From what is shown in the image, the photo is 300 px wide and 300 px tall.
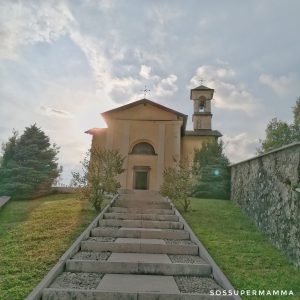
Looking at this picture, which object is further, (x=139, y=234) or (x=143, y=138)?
(x=143, y=138)

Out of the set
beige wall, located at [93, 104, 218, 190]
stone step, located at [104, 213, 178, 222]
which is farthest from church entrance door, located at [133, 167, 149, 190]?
stone step, located at [104, 213, 178, 222]

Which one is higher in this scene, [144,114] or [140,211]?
[144,114]

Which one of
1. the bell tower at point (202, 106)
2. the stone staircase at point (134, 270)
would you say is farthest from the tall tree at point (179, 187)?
the bell tower at point (202, 106)

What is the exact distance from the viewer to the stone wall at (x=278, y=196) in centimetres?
602

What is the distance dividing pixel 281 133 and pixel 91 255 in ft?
72.1

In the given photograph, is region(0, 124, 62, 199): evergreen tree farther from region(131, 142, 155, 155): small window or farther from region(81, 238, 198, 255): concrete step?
region(81, 238, 198, 255): concrete step

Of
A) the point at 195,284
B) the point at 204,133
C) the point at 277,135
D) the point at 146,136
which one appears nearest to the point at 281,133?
the point at 277,135

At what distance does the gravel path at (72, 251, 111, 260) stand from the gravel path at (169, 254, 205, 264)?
4.54 feet

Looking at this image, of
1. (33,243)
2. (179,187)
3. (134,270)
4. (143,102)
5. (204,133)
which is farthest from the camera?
(204,133)

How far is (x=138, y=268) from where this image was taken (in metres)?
5.11

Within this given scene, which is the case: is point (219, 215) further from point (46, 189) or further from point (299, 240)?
point (46, 189)

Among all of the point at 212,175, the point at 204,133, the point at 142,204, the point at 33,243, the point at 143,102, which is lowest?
the point at 33,243

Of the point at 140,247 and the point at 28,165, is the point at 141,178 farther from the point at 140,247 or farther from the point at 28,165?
the point at 140,247

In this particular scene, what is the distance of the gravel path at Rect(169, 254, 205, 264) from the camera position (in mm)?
5520
